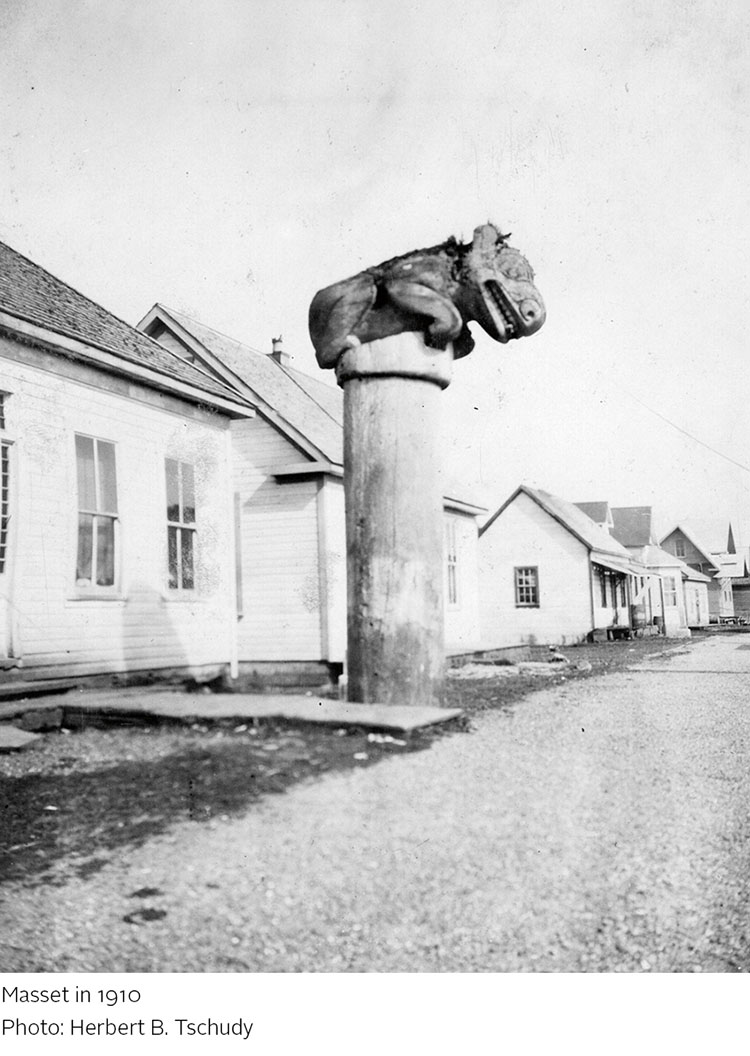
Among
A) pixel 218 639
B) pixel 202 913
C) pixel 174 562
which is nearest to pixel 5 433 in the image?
pixel 174 562

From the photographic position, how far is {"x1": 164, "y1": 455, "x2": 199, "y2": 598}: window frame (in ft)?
27.2

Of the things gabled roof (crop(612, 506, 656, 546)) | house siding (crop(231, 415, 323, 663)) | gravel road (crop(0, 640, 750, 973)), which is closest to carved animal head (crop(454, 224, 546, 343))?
gravel road (crop(0, 640, 750, 973))

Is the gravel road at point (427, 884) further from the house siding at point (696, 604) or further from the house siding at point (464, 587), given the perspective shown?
the house siding at point (696, 604)

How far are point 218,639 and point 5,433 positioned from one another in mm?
3411

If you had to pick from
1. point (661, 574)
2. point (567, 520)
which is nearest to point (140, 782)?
point (567, 520)

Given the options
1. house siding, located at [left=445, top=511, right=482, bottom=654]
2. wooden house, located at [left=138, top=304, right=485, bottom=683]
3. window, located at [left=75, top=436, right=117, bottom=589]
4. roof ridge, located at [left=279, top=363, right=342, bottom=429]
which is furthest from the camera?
house siding, located at [left=445, top=511, right=482, bottom=654]

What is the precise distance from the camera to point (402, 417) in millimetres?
4582

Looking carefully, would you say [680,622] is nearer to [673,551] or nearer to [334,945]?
[673,551]

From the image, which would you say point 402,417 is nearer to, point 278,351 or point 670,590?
point 278,351

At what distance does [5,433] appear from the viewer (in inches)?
248

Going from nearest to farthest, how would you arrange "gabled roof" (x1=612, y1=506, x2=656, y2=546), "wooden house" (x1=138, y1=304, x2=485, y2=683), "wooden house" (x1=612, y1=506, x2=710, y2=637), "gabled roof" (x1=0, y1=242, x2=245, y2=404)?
"gabled roof" (x1=0, y1=242, x2=245, y2=404) → "wooden house" (x1=138, y1=304, x2=485, y2=683) → "wooden house" (x1=612, y1=506, x2=710, y2=637) → "gabled roof" (x1=612, y1=506, x2=656, y2=546)

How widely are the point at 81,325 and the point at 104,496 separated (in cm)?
147

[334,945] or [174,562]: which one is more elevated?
[174,562]

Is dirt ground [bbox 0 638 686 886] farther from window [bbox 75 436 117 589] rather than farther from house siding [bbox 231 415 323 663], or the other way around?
house siding [bbox 231 415 323 663]
